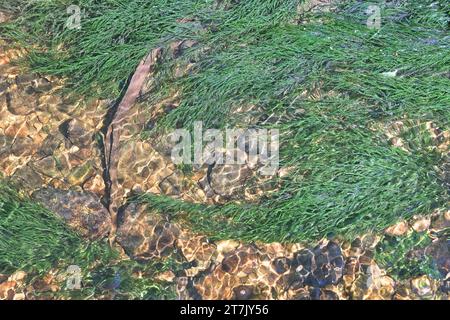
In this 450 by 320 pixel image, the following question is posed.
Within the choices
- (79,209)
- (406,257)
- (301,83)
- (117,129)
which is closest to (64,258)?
(79,209)

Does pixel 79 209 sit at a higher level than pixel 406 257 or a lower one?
higher

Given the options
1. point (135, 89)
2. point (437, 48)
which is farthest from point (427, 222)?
point (135, 89)

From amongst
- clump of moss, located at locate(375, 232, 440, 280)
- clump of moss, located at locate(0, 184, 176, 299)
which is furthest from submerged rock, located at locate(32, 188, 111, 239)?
clump of moss, located at locate(375, 232, 440, 280)

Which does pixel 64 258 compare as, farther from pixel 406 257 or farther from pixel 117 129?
pixel 406 257

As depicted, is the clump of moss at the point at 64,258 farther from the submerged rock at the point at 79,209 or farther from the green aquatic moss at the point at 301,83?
the green aquatic moss at the point at 301,83

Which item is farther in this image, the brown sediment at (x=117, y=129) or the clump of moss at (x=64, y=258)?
the brown sediment at (x=117, y=129)

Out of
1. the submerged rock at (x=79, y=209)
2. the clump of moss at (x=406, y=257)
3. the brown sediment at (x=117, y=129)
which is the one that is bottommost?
the clump of moss at (x=406, y=257)

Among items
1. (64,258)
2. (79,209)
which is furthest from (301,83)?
(64,258)

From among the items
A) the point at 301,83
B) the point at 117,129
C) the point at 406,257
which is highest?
the point at 301,83

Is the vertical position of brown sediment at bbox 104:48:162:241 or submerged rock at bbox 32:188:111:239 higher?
brown sediment at bbox 104:48:162:241

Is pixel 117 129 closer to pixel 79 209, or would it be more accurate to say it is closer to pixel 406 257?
pixel 79 209

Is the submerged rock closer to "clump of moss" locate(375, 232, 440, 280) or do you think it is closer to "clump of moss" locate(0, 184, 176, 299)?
"clump of moss" locate(0, 184, 176, 299)

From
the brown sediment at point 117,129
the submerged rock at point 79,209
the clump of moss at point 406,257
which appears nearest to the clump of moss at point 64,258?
the submerged rock at point 79,209

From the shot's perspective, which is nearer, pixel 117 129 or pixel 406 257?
pixel 406 257
